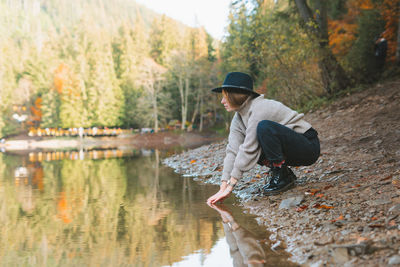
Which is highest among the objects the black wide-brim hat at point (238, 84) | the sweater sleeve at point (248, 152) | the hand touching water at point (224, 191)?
the black wide-brim hat at point (238, 84)

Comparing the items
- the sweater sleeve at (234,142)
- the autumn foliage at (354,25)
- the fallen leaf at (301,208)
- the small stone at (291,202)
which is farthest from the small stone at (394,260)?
the autumn foliage at (354,25)

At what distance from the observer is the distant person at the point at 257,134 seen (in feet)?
9.81

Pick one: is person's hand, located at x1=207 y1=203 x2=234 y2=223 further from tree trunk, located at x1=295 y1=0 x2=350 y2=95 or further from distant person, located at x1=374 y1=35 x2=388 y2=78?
distant person, located at x1=374 y1=35 x2=388 y2=78

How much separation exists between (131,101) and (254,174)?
33458 mm

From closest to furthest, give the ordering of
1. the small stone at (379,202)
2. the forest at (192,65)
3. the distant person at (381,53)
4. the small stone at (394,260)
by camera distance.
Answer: the small stone at (394,260) < the small stone at (379,202) < the forest at (192,65) < the distant person at (381,53)

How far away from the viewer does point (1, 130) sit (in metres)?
39.8

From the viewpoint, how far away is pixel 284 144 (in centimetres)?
307

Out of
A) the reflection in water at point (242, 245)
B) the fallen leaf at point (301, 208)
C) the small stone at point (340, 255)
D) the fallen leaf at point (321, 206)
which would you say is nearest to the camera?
the small stone at point (340, 255)

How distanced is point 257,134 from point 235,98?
37 cm

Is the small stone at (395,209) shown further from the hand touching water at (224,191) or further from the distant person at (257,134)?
the hand touching water at (224,191)

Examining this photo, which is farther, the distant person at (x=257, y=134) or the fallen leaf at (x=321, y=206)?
the distant person at (x=257, y=134)

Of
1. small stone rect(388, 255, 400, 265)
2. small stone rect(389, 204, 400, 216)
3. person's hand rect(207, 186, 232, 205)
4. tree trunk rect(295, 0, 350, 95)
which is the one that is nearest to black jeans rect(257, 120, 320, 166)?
person's hand rect(207, 186, 232, 205)

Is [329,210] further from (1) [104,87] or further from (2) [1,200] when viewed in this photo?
(1) [104,87]

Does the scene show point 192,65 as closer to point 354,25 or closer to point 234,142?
point 354,25
